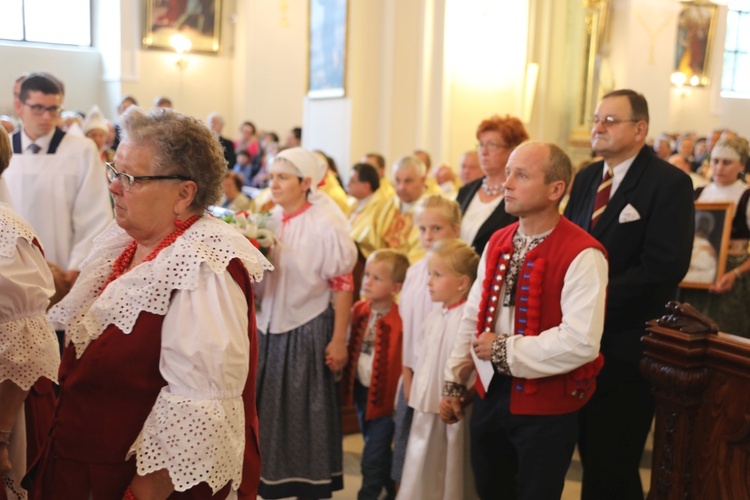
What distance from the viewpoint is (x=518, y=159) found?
A: 2.93 m

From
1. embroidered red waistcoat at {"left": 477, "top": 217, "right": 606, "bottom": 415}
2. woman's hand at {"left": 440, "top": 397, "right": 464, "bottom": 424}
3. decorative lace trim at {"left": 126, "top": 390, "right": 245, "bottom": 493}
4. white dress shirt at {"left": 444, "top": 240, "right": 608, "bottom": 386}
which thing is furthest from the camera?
woman's hand at {"left": 440, "top": 397, "right": 464, "bottom": 424}

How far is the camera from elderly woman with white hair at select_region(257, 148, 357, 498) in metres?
3.87

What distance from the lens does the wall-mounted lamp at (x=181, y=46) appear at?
16.2 meters

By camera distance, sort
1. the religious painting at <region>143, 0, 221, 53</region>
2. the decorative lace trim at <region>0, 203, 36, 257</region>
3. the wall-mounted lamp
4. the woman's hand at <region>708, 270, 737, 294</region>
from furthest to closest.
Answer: the wall-mounted lamp
the religious painting at <region>143, 0, 221, 53</region>
the woman's hand at <region>708, 270, 737, 294</region>
the decorative lace trim at <region>0, 203, 36, 257</region>

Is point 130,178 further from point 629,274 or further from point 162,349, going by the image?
point 629,274

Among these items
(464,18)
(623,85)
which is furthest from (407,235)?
(623,85)

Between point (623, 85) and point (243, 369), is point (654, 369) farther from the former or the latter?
point (623, 85)

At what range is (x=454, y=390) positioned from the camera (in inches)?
124

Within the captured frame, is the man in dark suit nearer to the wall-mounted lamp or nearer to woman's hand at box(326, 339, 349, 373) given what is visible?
woman's hand at box(326, 339, 349, 373)

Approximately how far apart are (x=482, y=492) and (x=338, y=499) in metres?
1.35

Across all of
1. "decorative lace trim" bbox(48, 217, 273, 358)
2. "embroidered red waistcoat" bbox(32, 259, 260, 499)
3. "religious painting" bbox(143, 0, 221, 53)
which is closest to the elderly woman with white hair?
"decorative lace trim" bbox(48, 217, 273, 358)

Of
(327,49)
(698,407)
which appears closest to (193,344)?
(698,407)

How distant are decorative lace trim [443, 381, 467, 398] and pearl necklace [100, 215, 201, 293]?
1437 mm

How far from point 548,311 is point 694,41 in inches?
437
